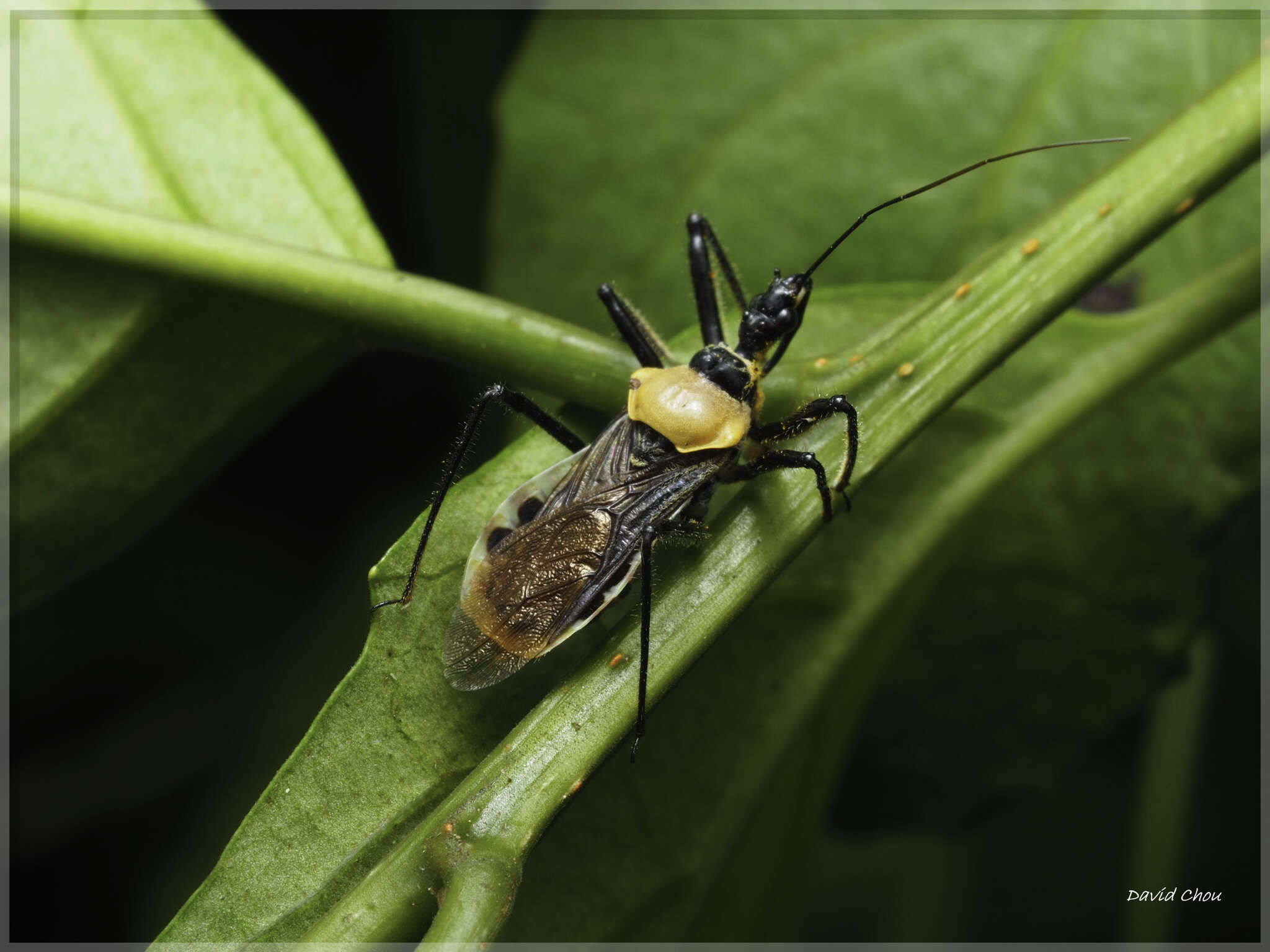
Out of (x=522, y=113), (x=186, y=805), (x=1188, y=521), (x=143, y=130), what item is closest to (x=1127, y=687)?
(x=1188, y=521)

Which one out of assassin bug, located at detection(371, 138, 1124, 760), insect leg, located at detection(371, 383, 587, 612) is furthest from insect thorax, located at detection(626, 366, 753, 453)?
insect leg, located at detection(371, 383, 587, 612)

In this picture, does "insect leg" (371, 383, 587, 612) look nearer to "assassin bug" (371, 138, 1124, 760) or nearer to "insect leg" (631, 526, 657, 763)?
"assassin bug" (371, 138, 1124, 760)

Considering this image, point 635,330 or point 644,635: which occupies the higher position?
point 635,330

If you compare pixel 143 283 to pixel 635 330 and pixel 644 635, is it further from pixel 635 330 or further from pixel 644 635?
pixel 644 635

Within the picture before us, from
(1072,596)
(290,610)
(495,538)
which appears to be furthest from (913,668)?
(290,610)

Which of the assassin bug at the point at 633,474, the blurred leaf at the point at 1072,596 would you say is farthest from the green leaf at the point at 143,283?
the blurred leaf at the point at 1072,596

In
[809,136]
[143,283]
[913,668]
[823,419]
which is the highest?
[143,283]
